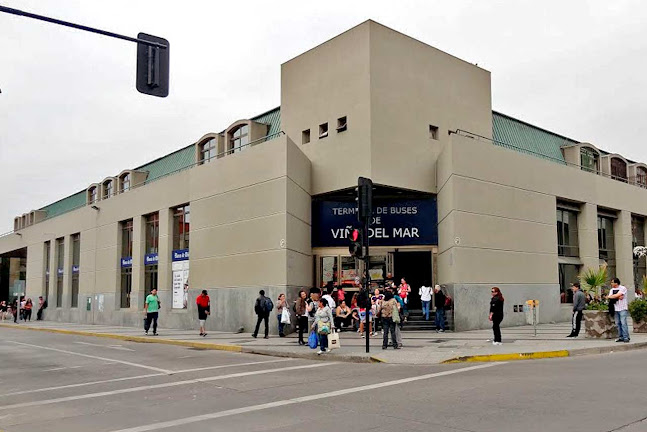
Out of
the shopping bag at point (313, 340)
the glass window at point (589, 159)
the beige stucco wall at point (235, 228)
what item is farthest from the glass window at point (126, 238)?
the glass window at point (589, 159)

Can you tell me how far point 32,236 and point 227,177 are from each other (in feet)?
107

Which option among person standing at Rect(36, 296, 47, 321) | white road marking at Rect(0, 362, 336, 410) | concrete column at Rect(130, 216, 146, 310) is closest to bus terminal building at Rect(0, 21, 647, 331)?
concrete column at Rect(130, 216, 146, 310)

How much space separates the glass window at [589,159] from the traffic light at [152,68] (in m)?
28.3

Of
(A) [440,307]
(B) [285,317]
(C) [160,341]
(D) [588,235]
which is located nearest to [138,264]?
(C) [160,341]

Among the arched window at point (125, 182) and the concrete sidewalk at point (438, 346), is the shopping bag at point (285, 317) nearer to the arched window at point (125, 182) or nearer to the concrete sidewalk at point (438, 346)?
the concrete sidewalk at point (438, 346)

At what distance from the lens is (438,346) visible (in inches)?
699

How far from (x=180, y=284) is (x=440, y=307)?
13423 millimetres

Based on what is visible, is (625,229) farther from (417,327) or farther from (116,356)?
(116,356)

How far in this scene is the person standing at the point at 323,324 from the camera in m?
16.7

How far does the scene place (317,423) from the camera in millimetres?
7973

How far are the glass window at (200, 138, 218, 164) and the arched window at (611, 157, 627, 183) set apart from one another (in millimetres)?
21712

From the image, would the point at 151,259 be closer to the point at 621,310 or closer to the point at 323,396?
the point at 621,310

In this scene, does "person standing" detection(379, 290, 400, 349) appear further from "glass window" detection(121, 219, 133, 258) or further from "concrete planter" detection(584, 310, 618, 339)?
"glass window" detection(121, 219, 133, 258)

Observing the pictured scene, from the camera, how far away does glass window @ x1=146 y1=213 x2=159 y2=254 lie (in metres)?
33.5
